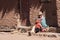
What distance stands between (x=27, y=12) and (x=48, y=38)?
4.19 meters

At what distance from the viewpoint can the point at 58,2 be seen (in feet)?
46.1

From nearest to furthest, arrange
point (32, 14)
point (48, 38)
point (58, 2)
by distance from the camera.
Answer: point (48, 38), point (58, 2), point (32, 14)

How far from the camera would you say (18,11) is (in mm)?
15547

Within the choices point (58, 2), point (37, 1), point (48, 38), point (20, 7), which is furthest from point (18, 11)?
point (48, 38)

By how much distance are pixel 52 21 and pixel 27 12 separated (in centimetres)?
183

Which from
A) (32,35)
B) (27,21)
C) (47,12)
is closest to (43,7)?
(47,12)

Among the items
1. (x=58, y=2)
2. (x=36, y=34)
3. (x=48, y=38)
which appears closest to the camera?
(x=48, y=38)

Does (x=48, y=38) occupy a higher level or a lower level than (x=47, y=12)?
lower

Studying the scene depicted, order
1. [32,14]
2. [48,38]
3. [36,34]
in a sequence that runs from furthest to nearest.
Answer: [32,14]
[36,34]
[48,38]

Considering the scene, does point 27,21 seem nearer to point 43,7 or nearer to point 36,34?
point 43,7

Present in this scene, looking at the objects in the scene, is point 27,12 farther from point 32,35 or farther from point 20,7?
point 32,35

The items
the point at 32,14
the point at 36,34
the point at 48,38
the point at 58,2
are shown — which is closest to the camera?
the point at 48,38

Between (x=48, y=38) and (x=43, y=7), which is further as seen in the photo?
(x=43, y=7)

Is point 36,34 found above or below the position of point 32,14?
below
